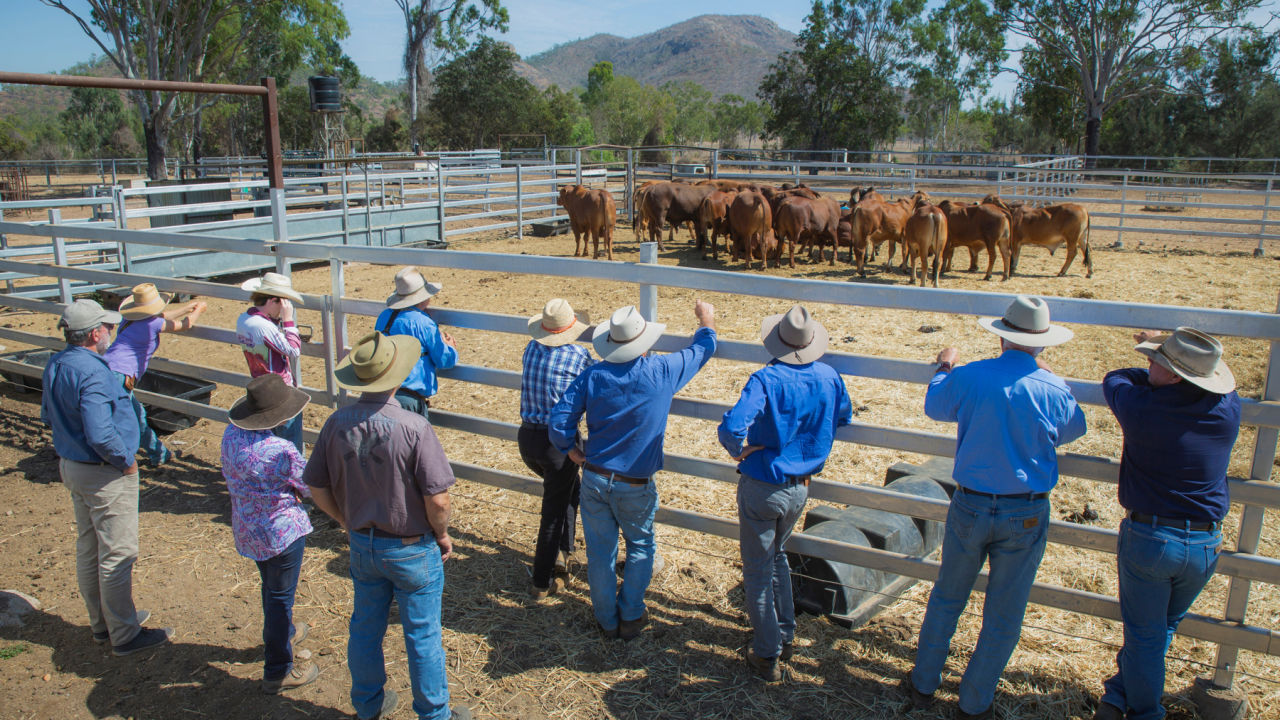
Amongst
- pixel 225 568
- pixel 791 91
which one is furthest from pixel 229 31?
pixel 225 568

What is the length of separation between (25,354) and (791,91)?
39832 mm

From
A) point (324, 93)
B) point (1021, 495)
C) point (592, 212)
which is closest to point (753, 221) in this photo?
point (592, 212)

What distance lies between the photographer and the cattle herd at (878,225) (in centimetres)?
1232

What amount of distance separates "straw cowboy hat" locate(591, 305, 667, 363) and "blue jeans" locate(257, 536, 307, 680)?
1.45m

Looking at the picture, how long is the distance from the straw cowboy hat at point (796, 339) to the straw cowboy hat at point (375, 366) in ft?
4.51

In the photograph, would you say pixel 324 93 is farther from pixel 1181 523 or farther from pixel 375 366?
pixel 1181 523

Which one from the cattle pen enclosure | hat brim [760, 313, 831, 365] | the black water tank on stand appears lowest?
the cattle pen enclosure

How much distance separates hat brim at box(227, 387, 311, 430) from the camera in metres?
3.02

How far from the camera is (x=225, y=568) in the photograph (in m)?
4.29

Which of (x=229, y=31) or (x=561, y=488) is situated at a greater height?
Answer: (x=229, y=31)

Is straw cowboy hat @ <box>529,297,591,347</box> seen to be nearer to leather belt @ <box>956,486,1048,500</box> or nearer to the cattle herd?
leather belt @ <box>956,486,1048,500</box>

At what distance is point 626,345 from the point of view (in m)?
3.34

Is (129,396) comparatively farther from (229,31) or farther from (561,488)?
(229,31)

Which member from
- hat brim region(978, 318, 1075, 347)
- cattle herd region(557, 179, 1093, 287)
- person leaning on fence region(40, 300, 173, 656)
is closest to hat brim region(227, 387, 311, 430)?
person leaning on fence region(40, 300, 173, 656)
